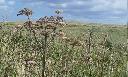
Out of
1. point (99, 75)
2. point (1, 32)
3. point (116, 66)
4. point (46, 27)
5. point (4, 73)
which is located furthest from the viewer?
point (1, 32)

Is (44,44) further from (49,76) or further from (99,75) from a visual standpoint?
(99,75)

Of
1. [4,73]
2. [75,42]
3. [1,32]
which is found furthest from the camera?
[1,32]

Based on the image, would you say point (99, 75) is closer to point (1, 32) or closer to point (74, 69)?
point (74, 69)

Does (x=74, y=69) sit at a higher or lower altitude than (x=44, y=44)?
lower

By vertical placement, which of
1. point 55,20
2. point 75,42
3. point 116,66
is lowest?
point 116,66

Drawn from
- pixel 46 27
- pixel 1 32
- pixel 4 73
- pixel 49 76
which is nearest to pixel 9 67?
pixel 4 73

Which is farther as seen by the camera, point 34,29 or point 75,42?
point 75,42

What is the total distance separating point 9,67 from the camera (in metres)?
11.3

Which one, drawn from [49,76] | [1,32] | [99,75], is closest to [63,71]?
[49,76]

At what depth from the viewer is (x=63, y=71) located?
11070 mm

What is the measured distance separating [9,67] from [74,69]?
228 cm

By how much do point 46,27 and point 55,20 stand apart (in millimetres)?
262

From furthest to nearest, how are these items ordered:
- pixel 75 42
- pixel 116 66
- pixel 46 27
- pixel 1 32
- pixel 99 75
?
1. pixel 1 32
2. pixel 116 66
3. pixel 99 75
4. pixel 75 42
5. pixel 46 27

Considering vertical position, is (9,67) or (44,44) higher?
(44,44)
